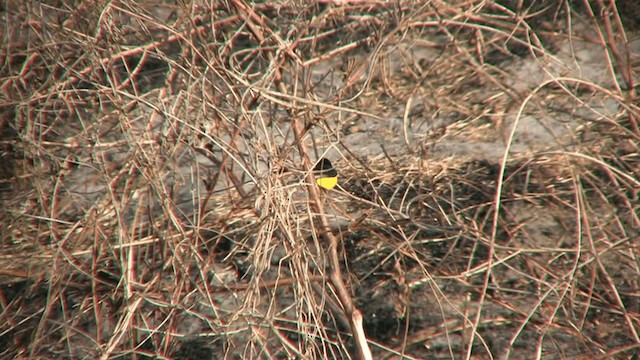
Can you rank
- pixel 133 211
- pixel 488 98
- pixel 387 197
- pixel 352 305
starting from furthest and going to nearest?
pixel 488 98, pixel 133 211, pixel 387 197, pixel 352 305

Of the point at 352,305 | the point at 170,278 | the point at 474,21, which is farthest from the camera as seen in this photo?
the point at 474,21

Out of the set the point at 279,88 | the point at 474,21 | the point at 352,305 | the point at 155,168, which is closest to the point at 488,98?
the point at 474,21

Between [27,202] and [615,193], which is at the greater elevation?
[615,193]

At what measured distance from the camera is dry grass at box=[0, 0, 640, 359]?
2.12m

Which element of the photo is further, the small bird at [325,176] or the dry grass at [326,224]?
the small bird at [325,176]

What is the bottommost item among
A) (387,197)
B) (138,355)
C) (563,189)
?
(138,355)

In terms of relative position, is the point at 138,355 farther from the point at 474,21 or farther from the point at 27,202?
the point at 474,21

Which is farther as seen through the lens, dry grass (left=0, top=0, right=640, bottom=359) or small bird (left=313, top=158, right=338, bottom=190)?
small bird (left=313, top=158, right=338, bottom=190)

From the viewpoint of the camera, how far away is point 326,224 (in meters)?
2.31

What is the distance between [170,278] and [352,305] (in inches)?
31.1

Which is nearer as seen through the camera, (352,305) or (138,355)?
(352,305)

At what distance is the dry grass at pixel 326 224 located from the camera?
212 centimetres

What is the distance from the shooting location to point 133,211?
285cm

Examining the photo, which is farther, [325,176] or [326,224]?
[325,176]
